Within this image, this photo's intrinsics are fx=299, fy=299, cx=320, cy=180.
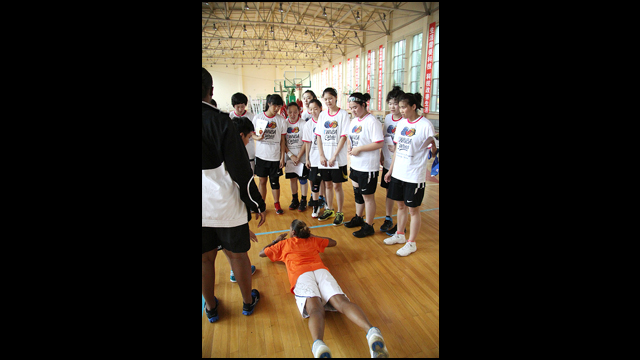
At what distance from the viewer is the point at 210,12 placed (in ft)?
41.5

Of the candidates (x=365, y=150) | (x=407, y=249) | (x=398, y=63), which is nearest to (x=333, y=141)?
(x=365, y=150)

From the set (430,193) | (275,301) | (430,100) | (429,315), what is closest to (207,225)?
(275,301)

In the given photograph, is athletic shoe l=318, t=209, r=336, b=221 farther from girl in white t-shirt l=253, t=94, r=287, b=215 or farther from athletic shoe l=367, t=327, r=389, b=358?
athletic shoe l=367, t=327, r=389, b=358

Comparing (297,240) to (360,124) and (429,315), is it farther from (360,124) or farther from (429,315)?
(360,124)

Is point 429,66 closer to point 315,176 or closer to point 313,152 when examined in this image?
point 313,152

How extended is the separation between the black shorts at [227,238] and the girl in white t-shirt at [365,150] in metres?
1.64

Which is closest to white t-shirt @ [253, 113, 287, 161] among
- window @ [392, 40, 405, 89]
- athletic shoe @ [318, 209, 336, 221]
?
athletic shoe @ [318, 209, 336, 221]

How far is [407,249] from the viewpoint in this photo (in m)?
2.76

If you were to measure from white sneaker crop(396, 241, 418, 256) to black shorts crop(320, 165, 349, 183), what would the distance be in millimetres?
1014

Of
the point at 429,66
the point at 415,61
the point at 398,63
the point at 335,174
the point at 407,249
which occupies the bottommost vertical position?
the point at 407,249

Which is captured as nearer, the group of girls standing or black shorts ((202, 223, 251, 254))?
black shorts ((202, 223, 251, 254))

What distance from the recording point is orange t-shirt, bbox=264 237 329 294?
2068mm

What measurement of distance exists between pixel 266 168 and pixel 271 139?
36 centimetres

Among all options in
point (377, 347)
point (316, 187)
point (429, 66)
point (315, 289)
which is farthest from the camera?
point (429, 66)
